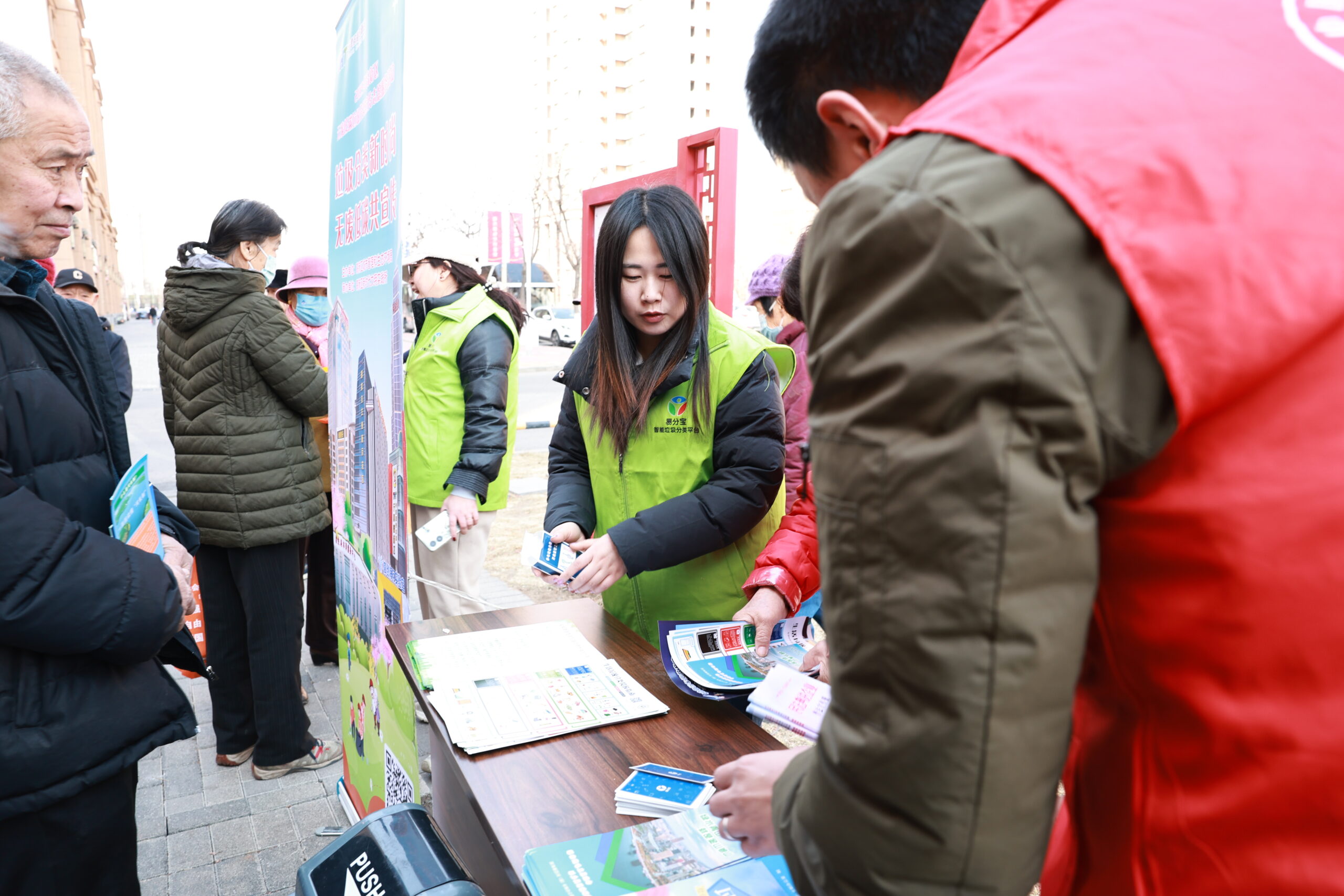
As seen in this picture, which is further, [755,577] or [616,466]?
Result: [616,466]

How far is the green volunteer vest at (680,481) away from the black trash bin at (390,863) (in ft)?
2.55

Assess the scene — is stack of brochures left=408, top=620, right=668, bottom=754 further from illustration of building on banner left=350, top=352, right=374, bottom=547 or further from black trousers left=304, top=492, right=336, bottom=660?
black trousers left=304, top=492, right=336, bottom=660

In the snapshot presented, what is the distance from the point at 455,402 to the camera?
10.5 feet

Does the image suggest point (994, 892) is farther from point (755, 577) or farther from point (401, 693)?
point (401, 693)

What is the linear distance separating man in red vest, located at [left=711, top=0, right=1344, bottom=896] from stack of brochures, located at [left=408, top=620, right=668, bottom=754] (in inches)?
35.7

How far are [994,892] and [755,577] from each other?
3.79 ft

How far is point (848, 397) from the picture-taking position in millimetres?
530

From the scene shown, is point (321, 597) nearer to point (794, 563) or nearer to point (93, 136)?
point (794, 563)

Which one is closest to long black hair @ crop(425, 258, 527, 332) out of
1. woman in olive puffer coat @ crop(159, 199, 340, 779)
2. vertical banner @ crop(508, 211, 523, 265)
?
woman in olive puffer coat @ crop(159, 199, 340, 779)

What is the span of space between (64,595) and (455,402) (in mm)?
1962

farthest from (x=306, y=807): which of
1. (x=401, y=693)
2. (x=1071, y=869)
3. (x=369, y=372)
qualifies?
(x=1071, y=869)

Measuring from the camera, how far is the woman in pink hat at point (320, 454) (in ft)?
12.3

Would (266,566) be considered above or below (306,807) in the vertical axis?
above


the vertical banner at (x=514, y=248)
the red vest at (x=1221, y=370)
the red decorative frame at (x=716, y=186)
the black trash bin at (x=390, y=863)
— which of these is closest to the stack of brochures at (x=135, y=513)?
the black trash bin at (x=390, y=863)
